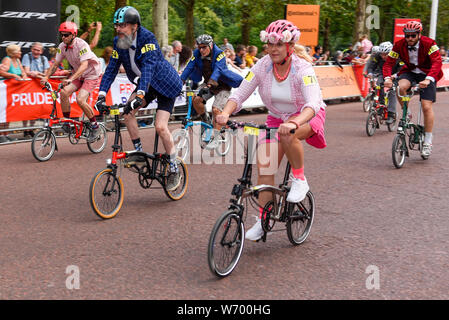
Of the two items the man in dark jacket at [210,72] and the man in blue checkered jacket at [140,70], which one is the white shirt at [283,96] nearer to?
the man in blue checkered jacket at [140,70]

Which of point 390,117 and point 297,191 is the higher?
point 297,191

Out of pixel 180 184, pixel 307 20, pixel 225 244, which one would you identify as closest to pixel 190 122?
pixel 180 184

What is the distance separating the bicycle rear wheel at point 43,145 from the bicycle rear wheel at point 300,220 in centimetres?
548

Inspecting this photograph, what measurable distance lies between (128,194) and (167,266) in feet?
9.13

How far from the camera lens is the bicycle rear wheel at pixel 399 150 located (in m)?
9.34

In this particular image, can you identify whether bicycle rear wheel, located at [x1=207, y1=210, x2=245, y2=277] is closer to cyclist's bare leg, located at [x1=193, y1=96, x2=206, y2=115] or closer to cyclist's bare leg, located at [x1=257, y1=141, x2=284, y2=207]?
cyclist's bare leg, located at [x1=257, y1=141, x2=284, y2=207]

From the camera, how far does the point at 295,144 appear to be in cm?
498

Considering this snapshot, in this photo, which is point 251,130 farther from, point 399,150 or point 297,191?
point 399,150

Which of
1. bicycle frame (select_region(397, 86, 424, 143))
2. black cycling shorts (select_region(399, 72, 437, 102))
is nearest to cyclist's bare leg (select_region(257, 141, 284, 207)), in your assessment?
bicycle frame (select_region(397, 86, 424, 143))

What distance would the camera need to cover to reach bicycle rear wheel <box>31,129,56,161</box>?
31.6ft

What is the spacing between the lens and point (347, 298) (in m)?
4.35

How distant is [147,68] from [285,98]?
2.14 m

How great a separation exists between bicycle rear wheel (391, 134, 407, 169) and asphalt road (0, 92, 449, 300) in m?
0.18

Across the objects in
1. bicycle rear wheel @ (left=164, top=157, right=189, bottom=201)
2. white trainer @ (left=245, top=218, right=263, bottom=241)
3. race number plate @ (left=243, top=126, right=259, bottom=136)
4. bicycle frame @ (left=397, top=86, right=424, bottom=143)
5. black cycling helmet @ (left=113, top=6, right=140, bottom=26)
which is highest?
black cycling helmet @ (left=113, top=6, right=140, bottom=26)
